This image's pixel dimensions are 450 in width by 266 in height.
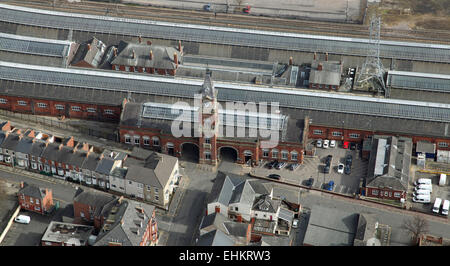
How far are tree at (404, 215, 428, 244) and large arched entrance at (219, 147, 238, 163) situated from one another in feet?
136

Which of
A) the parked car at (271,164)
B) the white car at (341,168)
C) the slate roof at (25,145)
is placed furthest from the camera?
the parked car at (271,164)

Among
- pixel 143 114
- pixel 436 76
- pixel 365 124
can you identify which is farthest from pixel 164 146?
pixel 436 76

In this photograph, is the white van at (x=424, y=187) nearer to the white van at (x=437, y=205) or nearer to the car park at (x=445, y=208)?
the white van at (x=437, y=205)

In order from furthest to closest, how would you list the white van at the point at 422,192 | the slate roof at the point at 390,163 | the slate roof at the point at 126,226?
the white van at the point at 422,192 → the slate roof at the point at 390,163 → the slate roof at the point at 126,226

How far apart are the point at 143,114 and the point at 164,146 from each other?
8987 millimetres

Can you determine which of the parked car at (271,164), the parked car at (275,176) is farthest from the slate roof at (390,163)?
the parked car at (271,164)

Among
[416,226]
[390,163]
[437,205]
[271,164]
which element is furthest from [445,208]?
[271,164]

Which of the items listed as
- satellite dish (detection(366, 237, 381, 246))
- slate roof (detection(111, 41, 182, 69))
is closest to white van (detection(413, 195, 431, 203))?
satellite dish (detection(366, 237, 381, 246))

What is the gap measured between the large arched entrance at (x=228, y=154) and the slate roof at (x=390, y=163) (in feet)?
101

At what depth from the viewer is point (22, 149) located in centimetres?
16812

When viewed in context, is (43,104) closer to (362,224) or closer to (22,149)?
(22,149)

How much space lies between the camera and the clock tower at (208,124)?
159 meters

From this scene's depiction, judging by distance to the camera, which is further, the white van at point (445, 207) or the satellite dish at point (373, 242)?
the white van at point (445, 207)

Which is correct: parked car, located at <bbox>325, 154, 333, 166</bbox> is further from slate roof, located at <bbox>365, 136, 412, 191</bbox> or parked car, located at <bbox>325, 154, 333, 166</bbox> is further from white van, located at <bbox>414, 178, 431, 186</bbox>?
white van, located at <bbox>414, 178, 431, 186</bbox>
